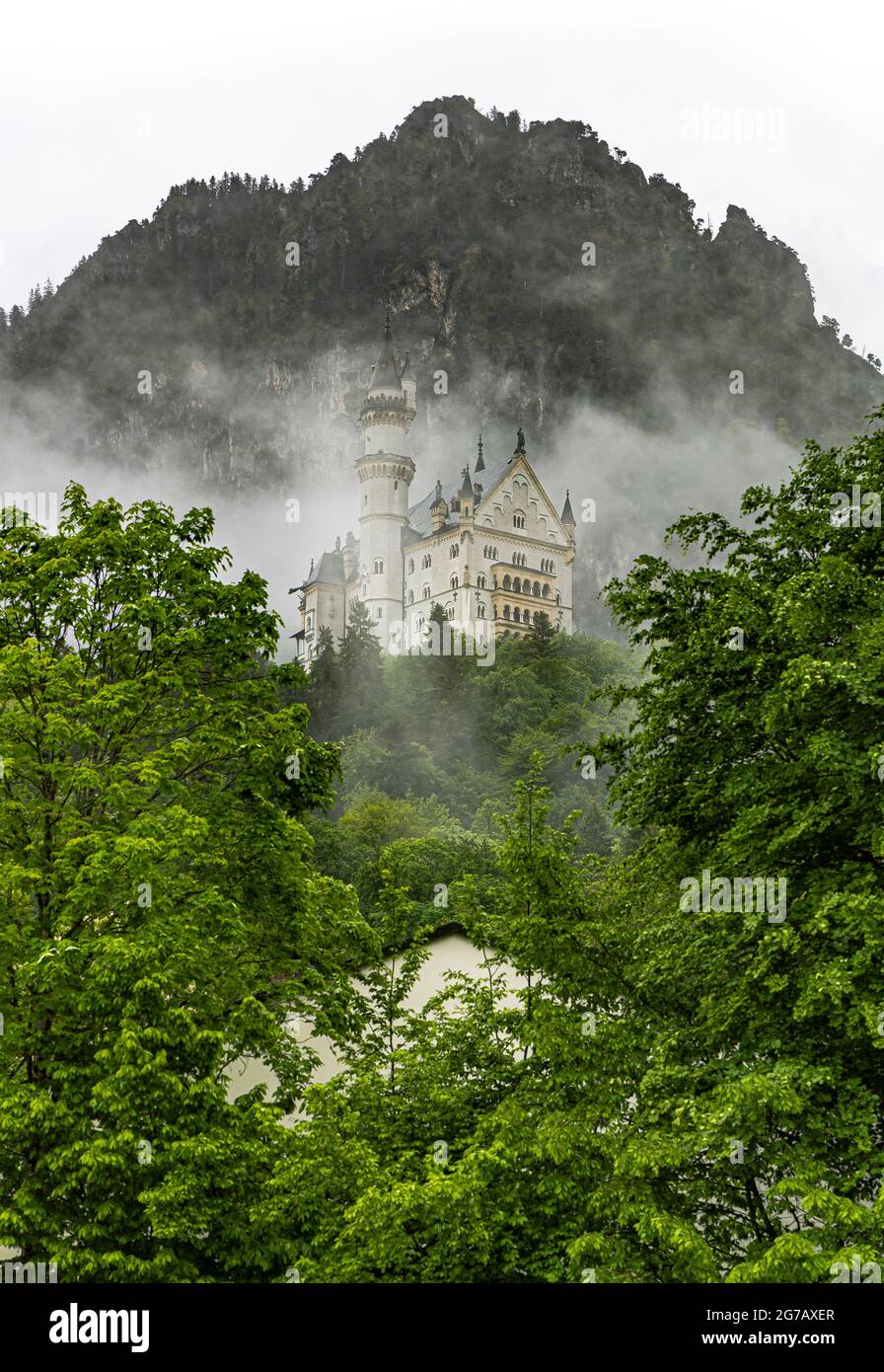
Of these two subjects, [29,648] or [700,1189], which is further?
[29,648]

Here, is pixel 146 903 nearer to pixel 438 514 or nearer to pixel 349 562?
pixel 438 514

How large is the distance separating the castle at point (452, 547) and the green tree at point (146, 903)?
134 metres

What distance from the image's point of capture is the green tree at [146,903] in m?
16.1

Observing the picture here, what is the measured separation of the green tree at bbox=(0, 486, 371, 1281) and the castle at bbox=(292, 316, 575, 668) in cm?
13392

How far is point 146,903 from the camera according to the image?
58.4 ft

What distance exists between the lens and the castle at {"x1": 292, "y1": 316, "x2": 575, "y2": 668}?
162 metres

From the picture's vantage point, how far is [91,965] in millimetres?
16859

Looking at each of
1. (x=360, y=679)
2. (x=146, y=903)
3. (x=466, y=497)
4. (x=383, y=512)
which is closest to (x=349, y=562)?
(x=383, y=512)

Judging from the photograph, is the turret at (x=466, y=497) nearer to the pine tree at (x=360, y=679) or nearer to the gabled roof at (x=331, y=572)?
the gabled roof at (x=331, y=572)
